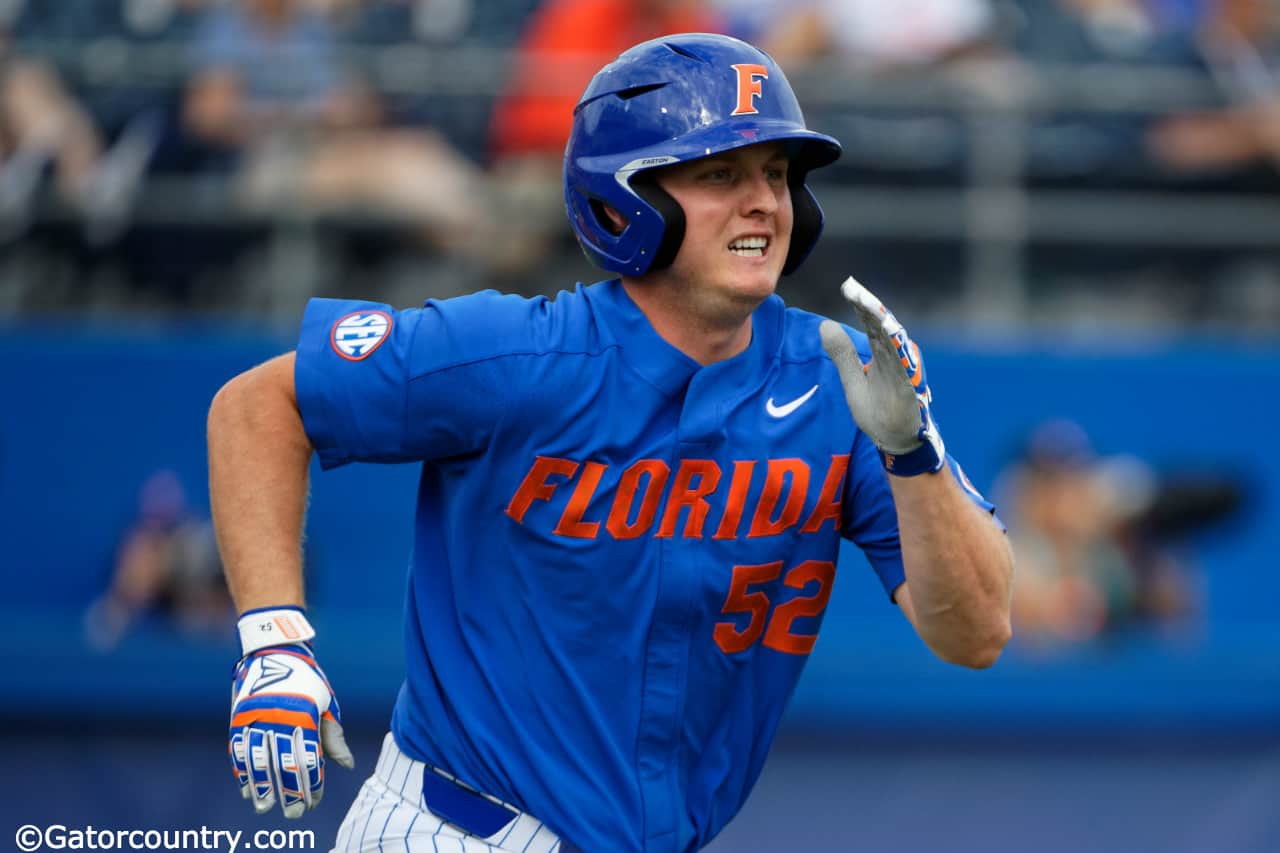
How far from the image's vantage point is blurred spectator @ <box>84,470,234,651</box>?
813 centimetres

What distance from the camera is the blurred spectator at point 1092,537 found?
8.57 metres

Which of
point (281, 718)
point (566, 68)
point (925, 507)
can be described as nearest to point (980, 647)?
point (925, 507)

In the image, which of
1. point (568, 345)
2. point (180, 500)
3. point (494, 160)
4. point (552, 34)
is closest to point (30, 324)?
point (180, 500)

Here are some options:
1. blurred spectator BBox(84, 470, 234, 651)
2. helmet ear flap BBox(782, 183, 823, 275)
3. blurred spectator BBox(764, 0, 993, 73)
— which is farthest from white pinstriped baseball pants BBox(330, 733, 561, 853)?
blurred spectator BBox(764, 0, 993, 73)

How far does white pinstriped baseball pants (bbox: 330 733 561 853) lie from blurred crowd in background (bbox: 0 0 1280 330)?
17.0 feet

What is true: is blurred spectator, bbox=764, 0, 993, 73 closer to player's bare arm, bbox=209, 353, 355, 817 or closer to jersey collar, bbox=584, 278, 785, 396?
jersey collar, bbox=584, 278, 785, 396

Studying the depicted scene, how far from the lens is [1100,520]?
28.5 feet

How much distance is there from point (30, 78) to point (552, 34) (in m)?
2.49

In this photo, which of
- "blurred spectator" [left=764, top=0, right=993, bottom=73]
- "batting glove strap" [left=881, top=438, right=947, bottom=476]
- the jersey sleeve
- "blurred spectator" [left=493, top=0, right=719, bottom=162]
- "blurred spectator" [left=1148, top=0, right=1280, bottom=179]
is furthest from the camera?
"blurred spectator" [left=1148, top=0, right=1280, bottom=179]

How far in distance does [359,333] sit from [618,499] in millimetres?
538

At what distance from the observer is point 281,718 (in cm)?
276

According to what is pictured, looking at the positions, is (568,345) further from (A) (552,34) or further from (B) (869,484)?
(A) (552,34)

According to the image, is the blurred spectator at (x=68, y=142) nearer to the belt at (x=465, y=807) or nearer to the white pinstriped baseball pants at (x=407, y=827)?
the white pinstriped baseball pants at (x=407, y=827)

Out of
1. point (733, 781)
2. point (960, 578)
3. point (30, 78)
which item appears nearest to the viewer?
point (960, 578)
